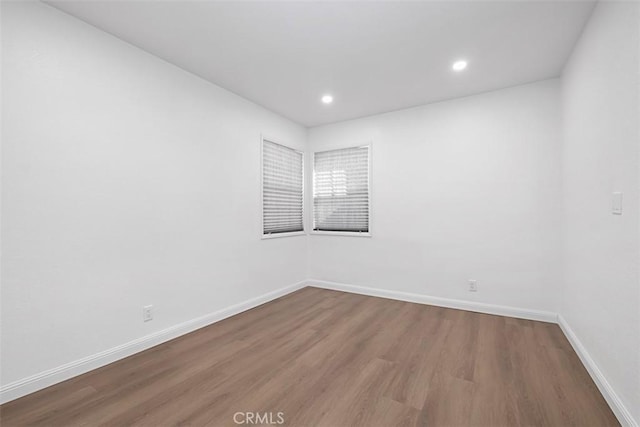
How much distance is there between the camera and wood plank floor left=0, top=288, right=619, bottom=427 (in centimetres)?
164

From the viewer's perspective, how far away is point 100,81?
219 cm

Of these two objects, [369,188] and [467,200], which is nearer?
[467,200]

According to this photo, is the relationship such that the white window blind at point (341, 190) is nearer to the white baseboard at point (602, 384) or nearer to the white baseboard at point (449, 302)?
the white baseboard at point (449, 302)

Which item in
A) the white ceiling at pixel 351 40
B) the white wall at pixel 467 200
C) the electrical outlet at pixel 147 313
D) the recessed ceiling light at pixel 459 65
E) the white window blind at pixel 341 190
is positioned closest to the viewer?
the white ceiling at pixel 351 40

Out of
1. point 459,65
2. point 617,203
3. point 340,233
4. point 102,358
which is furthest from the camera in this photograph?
point 340,233

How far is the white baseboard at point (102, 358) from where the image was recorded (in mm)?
1788

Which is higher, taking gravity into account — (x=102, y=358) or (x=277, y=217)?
(x=277, y=217)

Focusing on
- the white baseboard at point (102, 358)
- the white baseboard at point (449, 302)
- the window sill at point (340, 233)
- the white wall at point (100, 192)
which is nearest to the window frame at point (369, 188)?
the window sill at point (340, 233)

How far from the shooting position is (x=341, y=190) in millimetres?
4383

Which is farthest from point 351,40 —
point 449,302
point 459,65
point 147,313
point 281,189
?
point 449,302

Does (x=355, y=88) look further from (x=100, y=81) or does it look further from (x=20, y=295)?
(x=20, y=295)

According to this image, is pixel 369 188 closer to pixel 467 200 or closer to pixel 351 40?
pixel 467 200

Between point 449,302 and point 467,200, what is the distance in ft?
4.28

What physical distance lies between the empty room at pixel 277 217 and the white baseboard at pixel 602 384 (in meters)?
0.02
